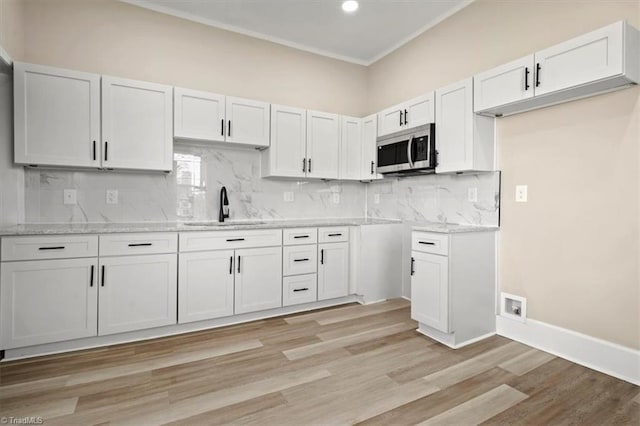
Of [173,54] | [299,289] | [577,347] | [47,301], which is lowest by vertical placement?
[577,347]

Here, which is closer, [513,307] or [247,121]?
[513,307]

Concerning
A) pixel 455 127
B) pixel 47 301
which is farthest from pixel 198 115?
pixel 455 127

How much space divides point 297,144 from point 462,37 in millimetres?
1967

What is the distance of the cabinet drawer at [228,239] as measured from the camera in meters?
2.79

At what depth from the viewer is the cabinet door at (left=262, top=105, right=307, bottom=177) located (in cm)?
349

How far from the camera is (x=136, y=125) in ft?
9.26

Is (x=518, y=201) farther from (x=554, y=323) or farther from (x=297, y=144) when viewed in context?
(x=297, y=144)

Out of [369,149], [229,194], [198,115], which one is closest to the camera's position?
[198,115]

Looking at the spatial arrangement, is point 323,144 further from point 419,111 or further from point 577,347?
point 577,347

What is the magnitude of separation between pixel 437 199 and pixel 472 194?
0.44 m

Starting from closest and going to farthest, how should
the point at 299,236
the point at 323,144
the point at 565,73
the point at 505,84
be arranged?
the point at 565,73 < the point at 505,84 < the point at 299,236 < the point at 323,144

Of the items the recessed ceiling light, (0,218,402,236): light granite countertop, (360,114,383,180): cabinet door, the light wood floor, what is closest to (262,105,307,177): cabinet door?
(0,218,402,236): light granite countertop

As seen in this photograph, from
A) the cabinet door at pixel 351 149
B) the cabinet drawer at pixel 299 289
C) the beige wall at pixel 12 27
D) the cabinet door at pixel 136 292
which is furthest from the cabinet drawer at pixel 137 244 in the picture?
the cabinet door at pixel 351 149

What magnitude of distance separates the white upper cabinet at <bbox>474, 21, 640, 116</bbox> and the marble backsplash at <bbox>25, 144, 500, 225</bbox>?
67 cm
